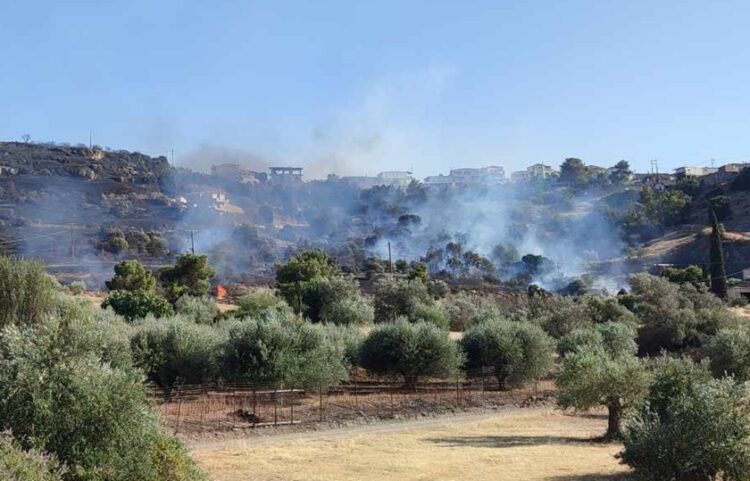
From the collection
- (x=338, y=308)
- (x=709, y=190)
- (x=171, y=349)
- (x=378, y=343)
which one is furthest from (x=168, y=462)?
(x=709, y=190)

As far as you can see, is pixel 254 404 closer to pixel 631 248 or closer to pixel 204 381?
pixel 204 381

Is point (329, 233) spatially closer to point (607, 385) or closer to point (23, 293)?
point (23, 293)

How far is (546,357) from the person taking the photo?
4562cm

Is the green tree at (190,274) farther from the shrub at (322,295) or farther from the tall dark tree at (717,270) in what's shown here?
the tall dark tree at (717,270)

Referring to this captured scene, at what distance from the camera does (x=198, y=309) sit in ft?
204

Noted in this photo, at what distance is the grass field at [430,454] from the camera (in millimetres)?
23562

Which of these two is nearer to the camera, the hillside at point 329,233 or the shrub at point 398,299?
the shrub at point 398,299

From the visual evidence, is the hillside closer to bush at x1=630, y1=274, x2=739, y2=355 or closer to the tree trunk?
bush at x1=630, y1=274, x2=739, y2=355

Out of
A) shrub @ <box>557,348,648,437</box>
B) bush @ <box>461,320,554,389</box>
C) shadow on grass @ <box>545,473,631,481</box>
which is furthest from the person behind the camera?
bush @ <box>461,320,554,389</box>

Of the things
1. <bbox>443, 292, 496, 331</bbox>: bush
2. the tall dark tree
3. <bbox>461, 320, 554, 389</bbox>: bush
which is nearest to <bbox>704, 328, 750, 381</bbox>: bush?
<bbox>461, 320, 554, 389</bbox>: bush

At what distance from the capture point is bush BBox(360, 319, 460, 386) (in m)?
43.4

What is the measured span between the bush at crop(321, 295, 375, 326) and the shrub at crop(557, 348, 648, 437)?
3045 centimetres

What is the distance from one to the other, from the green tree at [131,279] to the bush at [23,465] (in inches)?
2649

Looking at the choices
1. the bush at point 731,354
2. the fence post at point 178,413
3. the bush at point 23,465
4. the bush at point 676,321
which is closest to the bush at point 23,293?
the fence post at point 178,413
